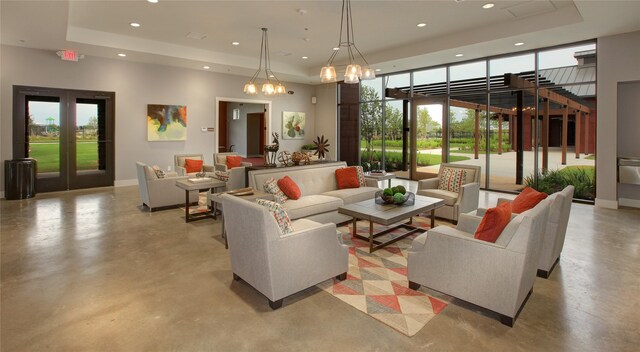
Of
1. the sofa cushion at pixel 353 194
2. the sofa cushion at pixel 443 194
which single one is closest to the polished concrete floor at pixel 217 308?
the sofa cushion at pixel 443 194

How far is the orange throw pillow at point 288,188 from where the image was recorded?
4898 mm

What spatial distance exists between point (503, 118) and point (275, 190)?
6091 millimetres

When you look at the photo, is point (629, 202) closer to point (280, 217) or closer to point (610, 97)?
point (610, 97)

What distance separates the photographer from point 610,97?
6223 mm

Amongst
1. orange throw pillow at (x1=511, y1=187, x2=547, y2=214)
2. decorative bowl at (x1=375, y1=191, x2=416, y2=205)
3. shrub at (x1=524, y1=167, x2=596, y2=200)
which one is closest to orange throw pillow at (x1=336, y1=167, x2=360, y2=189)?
decorative bowl at (x1=375, y1=191, x2=416, y2=205)

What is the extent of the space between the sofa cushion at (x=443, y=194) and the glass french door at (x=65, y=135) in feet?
24.3

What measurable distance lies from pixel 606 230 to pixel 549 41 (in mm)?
3759

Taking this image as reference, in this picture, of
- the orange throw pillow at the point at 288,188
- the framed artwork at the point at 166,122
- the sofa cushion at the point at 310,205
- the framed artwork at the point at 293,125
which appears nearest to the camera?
the sofa cushion at the point at 310,205

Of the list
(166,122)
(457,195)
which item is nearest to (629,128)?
(457,195)

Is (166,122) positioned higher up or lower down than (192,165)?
higher up

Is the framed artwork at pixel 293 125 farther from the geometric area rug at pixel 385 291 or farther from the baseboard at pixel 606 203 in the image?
the baseboard at pixel 606 203

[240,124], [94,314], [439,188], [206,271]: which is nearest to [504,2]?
[439,188]

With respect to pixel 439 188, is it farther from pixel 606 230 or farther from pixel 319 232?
pixel 319 232

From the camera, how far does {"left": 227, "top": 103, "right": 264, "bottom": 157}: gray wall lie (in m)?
15.1
